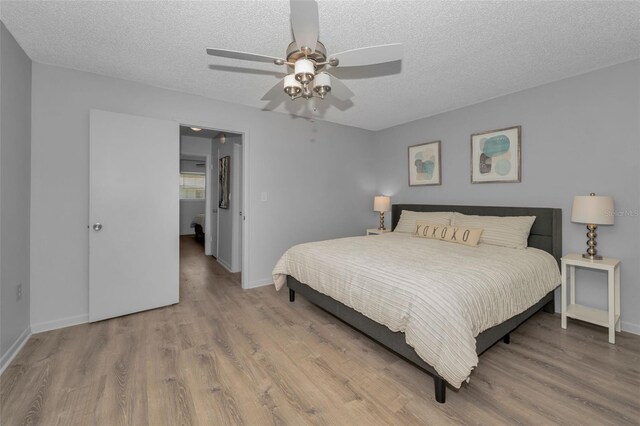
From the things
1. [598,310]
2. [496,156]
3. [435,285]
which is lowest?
[598,310]

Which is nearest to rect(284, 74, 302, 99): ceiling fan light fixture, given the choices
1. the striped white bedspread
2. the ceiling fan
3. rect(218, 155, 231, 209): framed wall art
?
the ceiling fan

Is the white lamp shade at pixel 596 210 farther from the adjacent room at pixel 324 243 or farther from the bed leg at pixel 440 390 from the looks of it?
the bed leg at pixel 440 390

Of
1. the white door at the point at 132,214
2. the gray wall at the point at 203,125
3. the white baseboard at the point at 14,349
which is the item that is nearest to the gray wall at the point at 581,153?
the gray wall at the point at 203,125

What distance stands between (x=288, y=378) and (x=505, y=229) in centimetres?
265

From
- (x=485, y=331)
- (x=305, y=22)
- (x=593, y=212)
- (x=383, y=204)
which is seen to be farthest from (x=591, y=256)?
(x=305, y=22)

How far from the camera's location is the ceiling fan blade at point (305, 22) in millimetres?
1405

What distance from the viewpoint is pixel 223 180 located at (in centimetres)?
516

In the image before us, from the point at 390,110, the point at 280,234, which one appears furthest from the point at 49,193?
the point at 390,110

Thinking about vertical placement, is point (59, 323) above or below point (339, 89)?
below

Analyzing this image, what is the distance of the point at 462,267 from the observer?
2053mm

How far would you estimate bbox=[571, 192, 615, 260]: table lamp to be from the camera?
2369 mm

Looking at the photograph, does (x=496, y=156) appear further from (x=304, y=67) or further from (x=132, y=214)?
(x=132, y=214)

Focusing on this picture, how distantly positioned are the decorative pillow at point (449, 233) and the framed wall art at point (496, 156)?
0.82 metres

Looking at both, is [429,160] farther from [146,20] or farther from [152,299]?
[152,299]
